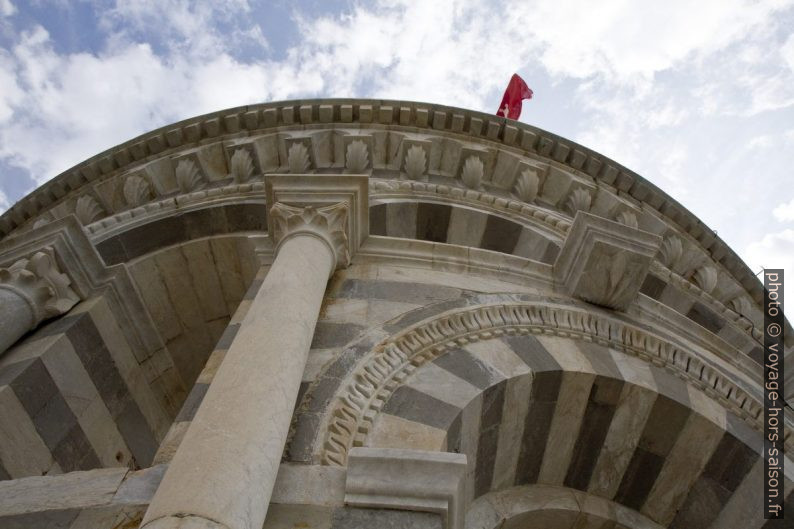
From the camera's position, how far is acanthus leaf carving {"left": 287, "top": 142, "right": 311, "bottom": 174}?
27.3 ft

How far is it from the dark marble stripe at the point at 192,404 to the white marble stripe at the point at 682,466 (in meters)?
3.23

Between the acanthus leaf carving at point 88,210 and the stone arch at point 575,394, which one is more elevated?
the acanthus leaf carving at point 88,210

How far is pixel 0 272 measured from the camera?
550 cm

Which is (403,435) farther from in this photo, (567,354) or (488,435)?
(567,354)

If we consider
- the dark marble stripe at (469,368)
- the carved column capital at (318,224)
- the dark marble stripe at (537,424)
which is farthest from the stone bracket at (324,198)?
the dark marble stripe at (537,424)

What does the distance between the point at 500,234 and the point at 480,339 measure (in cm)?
300

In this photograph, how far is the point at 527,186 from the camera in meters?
8.35

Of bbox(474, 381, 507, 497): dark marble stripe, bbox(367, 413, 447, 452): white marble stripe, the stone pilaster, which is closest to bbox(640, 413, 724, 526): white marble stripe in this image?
bbox(474, 381, 507, 497): dark marble stripe

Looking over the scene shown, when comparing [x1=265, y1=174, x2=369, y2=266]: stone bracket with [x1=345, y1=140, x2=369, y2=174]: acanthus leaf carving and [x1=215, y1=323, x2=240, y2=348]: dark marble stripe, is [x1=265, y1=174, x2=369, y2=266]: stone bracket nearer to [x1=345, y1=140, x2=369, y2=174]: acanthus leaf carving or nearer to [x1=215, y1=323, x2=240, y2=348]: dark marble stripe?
[x1=215, y1=323, x2=240, y2=348]: dark marble stripe

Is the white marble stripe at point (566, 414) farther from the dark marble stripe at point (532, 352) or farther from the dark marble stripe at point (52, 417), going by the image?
the dark marble stripe at point (52, 417)

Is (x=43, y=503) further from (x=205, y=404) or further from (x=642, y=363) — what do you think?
(x=642, y=363)

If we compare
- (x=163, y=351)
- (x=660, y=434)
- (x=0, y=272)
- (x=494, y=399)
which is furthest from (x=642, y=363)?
(x=0, y=272)

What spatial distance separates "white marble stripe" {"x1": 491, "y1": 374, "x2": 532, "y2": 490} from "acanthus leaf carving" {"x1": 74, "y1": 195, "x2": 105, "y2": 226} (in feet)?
20.9

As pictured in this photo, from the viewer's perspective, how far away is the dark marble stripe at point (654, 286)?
7215mm
